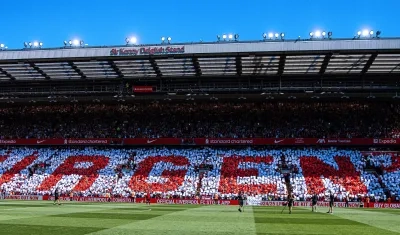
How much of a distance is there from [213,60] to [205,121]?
559 inches

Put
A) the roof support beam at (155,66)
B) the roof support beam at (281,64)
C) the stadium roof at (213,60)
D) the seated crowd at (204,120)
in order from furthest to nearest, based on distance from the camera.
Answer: the seated crowd at (204,120), the roof support beam at (155,66), the roof support beam at (281,64), the stadium roof at (213,60)

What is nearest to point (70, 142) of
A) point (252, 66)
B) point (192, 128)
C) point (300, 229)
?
point (192, 128)

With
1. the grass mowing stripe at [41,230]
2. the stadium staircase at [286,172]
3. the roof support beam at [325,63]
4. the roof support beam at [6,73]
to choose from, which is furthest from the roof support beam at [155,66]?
the grass mowing stripe at [41,230]

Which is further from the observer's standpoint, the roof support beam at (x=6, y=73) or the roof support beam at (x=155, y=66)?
the roof support beam at (x=6, y=73)

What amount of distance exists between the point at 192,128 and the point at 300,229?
4688 centimetres

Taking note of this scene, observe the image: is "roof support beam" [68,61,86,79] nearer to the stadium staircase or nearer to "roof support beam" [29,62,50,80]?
"roof support beam" [29,62,50,80]

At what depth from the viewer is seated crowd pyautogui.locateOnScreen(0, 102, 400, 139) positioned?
214 ft

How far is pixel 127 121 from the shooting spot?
234 feet

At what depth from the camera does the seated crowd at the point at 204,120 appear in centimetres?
6525

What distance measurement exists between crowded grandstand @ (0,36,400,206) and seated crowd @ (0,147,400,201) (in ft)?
0.76

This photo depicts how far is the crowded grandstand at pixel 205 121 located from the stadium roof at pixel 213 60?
152 mm

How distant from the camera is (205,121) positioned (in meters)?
69.0

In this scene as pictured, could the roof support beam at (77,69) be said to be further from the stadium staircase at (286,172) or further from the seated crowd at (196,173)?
the stadium staircase at (286,172)

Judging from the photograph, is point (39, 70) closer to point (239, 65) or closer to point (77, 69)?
point (77, 69)
